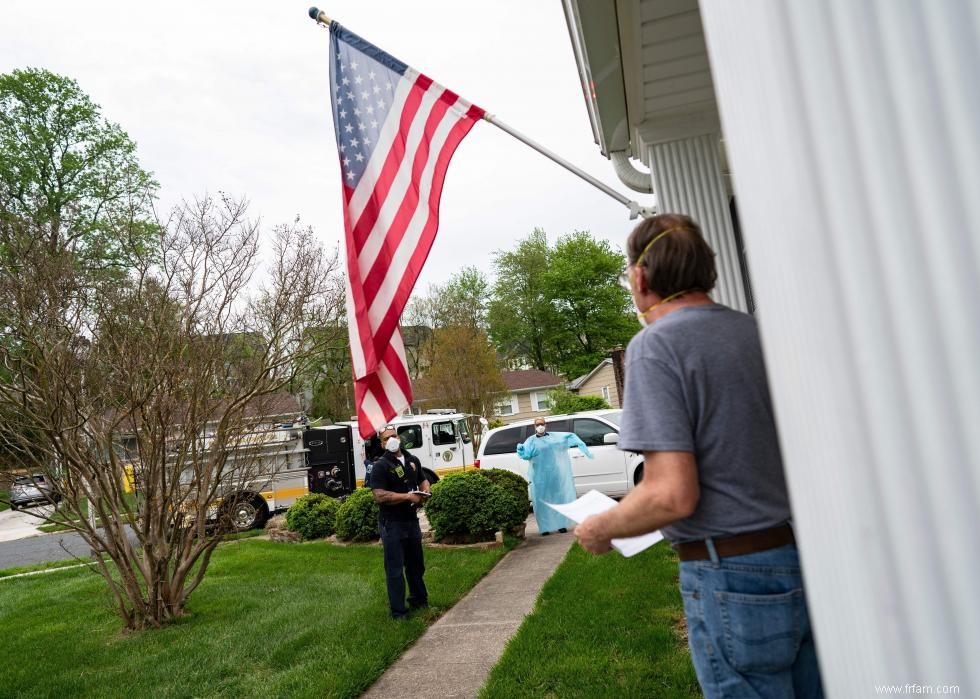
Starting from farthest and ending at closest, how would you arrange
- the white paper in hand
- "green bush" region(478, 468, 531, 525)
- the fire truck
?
the fire truck
"green bush" region(478, 468, 531, 525)
the white paper in hand

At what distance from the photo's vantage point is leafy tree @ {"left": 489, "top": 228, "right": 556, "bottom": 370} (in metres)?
54.3

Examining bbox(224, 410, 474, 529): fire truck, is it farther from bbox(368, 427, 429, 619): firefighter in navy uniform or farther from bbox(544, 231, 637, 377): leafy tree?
bbox(544, 231, 637, 377): leafy tree

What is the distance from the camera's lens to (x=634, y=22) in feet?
11.3

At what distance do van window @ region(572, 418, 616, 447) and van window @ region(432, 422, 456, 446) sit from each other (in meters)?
6.29

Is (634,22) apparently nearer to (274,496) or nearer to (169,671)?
(169,671)

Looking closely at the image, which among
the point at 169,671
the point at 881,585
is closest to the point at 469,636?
the point at 169,671

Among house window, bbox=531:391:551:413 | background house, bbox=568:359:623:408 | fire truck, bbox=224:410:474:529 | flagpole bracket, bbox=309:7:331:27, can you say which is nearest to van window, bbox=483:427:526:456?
fire truck, bbox=224:410:474:529

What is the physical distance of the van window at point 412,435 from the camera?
19750 mm

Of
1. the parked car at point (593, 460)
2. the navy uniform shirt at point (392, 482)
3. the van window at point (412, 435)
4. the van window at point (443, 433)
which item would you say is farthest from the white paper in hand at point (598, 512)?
the van window at point (443, 433)

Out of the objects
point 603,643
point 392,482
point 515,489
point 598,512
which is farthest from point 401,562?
point 598,512

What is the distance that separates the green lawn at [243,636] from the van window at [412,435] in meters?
8.79

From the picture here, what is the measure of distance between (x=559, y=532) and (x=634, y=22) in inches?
360

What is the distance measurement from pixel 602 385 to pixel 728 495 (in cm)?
4186

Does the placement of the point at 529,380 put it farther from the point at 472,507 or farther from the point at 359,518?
the point at 472,507
